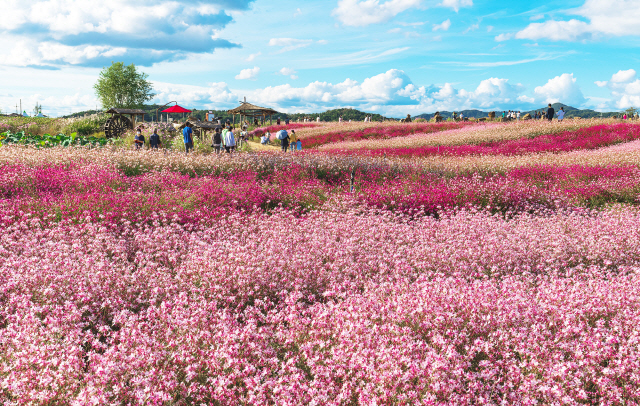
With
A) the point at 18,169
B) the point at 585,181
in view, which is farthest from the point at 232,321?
the point at 585,181

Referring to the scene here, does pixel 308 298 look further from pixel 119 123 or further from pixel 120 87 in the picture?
pixel 120 87

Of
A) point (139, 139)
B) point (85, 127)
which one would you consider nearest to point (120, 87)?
point (85, 127)

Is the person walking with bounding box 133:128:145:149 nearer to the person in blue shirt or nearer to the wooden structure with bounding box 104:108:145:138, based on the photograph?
the person in blue shirt

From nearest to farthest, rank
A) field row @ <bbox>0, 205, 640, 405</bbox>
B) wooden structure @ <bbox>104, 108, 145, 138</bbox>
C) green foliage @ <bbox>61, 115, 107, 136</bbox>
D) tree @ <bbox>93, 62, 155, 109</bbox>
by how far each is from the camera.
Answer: field row @ <bbox>0, 205, 640, 405</bbox>
wooden structure @ <bbox>104, 108, 145, 138</bbox>
green foliage @ <bbox>61, 115, 107, 136</bbox>
tree @ <bbox>93, 62, 155, 109</bbox>

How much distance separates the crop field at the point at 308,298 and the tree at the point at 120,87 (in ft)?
236

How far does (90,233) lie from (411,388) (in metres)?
5.71

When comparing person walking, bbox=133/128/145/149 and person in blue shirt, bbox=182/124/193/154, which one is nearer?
person in blue shirt, bbox=182/124/193/154

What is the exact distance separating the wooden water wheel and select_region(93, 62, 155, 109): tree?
43.8m

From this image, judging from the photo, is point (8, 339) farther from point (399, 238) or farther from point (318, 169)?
point (318, 169)

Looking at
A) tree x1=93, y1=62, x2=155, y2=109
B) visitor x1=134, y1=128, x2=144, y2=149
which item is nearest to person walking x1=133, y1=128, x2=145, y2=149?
visitor x1=134, y1=128, x2=144, y2=149

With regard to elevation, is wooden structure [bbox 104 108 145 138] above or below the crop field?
above

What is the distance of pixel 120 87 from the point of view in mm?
74375

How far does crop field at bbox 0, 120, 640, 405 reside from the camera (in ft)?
9.55

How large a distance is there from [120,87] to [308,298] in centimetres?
8177
